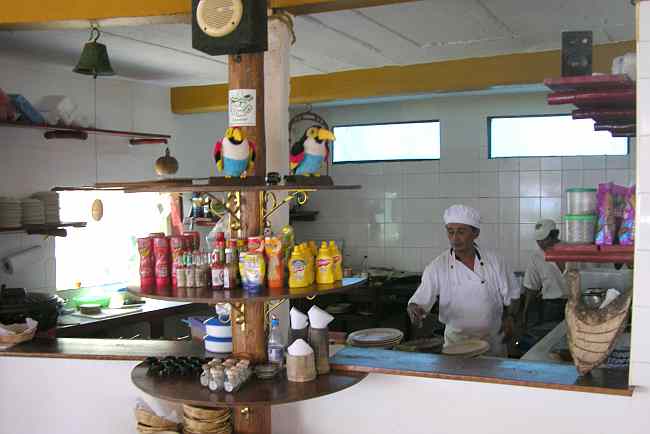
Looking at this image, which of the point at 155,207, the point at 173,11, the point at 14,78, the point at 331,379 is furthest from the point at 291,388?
the point at 155,207

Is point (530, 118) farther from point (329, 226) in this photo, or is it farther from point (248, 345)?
point (248, 345)

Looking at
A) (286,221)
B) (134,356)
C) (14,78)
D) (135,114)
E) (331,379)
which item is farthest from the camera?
(135,114)

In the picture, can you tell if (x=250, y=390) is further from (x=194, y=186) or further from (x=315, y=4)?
(x=315, y=4)

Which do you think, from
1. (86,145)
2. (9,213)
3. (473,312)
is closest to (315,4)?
(473,312)

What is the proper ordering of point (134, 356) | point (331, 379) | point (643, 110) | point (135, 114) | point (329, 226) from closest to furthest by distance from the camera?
point (643, 110)
point (331, 379)
point (134, 356)
point (135, 114)
point (329, 226)

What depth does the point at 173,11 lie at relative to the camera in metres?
3.67

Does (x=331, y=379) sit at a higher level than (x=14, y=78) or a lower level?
lower

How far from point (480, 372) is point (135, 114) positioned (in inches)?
202

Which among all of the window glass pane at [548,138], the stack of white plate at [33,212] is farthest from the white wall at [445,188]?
the stack of white plate at [33,212]

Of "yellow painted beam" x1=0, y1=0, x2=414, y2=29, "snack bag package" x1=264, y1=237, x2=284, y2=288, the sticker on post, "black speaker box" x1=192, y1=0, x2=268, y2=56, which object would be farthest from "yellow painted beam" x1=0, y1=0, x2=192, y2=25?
"snack bag package" x1=264, y1=237, x2=284, y2=288

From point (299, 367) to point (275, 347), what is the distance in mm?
150

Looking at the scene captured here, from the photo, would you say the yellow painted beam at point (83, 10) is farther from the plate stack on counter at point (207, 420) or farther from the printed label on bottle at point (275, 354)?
the plate stack on counter at point (207, 420)

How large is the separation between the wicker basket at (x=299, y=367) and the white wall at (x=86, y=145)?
3.77 metres

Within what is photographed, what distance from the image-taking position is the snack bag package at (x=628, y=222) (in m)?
2.67
